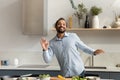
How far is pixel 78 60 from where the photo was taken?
3.52m

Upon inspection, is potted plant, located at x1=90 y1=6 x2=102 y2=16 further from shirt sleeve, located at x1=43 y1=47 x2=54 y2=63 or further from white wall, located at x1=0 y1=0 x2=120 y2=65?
shirt sleeve, located at x1=43 y1=47 x2=54 y2=63

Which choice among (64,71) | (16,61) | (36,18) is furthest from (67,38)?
(16,61)

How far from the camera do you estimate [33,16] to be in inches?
186

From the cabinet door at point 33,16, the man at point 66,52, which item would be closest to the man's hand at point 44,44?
the man at point 66,52

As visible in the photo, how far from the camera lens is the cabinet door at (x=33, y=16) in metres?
4.71

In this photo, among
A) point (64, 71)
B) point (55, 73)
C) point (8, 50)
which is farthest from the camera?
point (8, 50)

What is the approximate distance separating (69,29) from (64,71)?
4.35 ft

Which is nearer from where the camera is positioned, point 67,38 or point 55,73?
point 67,38

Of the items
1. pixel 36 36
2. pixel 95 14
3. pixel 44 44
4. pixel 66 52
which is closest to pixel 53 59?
pixel 36 36

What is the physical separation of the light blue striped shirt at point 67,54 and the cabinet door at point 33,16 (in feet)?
3.95

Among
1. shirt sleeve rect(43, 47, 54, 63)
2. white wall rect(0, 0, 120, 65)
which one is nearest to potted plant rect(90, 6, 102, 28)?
white wall rect(0, 0, 120, 65)

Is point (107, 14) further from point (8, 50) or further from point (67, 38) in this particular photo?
point (8, 50)

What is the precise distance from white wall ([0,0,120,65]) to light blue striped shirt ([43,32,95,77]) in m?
1.25

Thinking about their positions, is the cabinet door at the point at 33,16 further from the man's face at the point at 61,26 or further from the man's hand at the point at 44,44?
the man's hand at the point at 44,44
